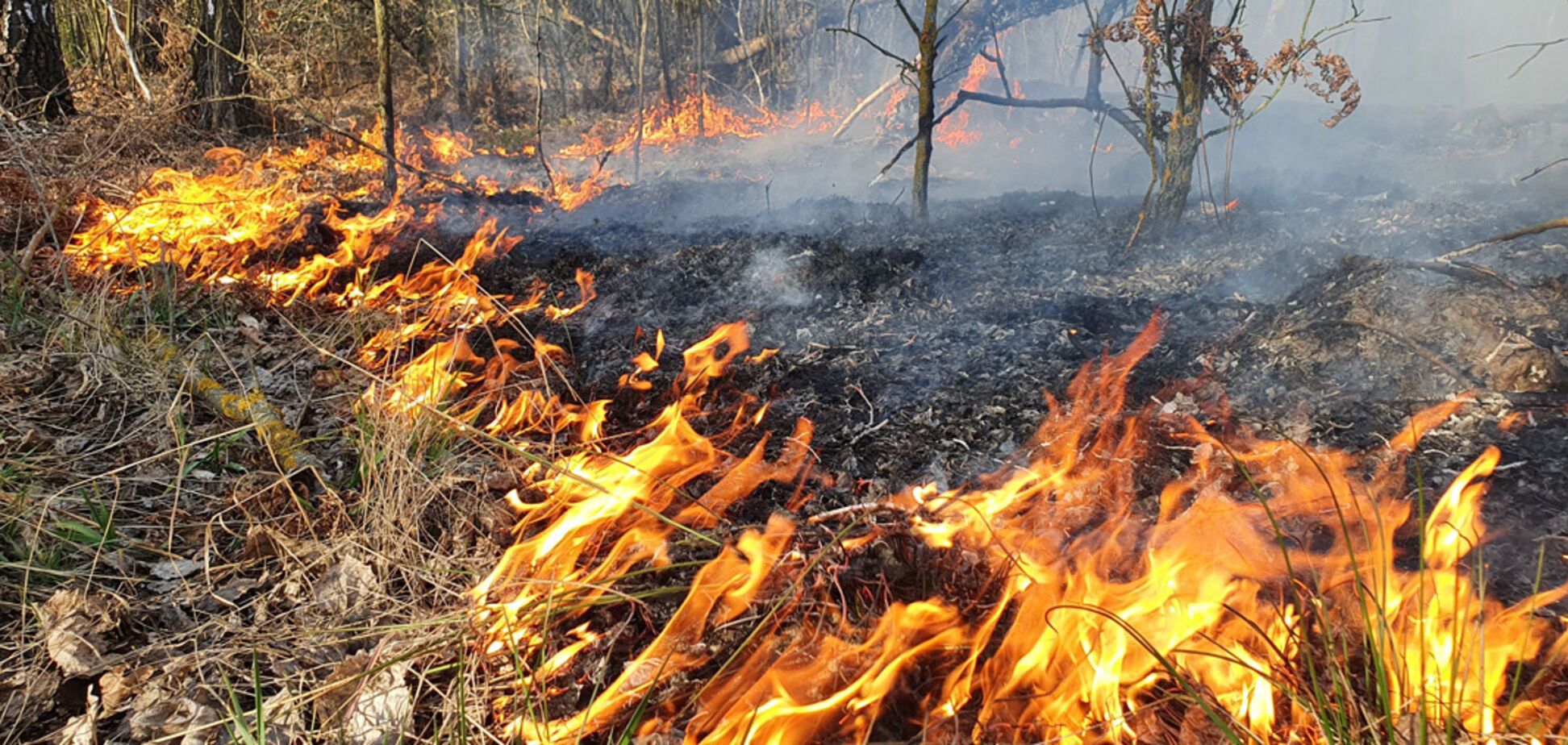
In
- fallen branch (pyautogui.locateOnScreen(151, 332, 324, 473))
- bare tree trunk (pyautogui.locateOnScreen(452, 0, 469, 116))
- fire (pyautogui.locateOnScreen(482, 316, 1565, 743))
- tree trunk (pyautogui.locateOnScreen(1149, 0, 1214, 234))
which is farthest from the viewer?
bare tree trunk (pyautogui.locateOnScreen(452, 0, 469, 116))

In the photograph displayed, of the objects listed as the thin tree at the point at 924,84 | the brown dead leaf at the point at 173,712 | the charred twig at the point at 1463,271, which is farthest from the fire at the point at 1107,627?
the thin tree at the point at 924,84

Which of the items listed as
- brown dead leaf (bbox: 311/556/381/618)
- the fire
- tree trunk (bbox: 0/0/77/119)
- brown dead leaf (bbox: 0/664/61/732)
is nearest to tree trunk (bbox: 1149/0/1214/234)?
the fire

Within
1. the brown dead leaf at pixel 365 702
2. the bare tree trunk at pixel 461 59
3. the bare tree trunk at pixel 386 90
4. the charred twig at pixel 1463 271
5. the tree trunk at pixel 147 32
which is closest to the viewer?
the brown dead leaf at pixel 365 702

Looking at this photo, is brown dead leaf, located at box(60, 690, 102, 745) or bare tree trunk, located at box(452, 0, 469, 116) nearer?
brown dead leaf, located at box(60, 690, 102, 745)

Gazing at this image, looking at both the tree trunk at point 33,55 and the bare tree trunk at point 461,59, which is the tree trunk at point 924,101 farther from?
the bare tree trunk at point 461,59

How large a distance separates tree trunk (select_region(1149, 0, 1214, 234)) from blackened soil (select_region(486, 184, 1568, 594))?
0.24 m

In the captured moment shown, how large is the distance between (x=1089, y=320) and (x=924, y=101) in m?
2.57

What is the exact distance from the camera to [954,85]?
49.4 ft

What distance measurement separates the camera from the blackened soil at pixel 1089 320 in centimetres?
322

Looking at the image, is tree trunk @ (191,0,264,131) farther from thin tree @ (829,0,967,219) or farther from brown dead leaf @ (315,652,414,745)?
brown dead leaf @ (315,652,414,745)

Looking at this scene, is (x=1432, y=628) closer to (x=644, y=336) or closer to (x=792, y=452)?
(x=792, y=452)

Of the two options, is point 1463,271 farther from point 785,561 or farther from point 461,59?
point 461,59

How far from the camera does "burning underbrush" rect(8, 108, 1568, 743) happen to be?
1919mm

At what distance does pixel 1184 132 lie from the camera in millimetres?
5852
